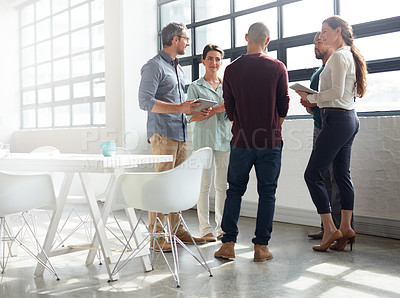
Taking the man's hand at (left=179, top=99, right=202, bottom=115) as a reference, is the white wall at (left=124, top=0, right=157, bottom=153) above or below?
above

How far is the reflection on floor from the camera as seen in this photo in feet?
8.93

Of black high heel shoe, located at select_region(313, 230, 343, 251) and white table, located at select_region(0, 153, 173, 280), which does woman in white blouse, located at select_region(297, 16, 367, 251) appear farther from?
white table, located at select_region(0, 153, 173, 280)

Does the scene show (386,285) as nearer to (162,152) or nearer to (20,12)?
(162,152)

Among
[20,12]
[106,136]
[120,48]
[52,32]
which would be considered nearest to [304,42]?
[120,48]

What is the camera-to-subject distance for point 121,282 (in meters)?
2.95

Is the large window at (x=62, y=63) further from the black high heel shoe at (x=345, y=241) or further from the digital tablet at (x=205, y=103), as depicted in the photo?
the black high heel shoe at (x=345, y=241)

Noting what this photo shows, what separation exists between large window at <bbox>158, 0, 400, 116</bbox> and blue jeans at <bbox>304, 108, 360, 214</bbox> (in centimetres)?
90

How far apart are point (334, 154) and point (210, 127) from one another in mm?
1091

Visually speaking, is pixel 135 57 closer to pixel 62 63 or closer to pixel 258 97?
pixel 62 63

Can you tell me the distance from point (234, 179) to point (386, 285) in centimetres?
119

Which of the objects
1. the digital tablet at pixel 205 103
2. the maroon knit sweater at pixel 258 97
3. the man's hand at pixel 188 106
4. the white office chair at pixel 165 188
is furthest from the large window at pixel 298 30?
the white office chair at pixel 165 188

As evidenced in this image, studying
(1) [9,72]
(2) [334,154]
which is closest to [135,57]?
(2) [334,154]

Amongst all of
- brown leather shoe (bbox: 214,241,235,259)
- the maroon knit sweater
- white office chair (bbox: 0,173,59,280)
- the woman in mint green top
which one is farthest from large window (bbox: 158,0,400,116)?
white office chair (bbox: 0,173,59,280)

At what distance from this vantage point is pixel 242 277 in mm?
2977
